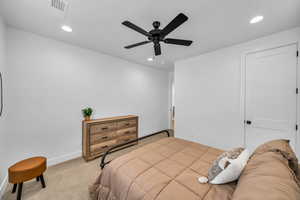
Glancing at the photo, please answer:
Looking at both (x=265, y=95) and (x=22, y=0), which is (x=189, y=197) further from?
(x=22, y=0)

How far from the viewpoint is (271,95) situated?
7.30 ft

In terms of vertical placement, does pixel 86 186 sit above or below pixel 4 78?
below

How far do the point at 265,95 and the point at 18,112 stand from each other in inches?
187

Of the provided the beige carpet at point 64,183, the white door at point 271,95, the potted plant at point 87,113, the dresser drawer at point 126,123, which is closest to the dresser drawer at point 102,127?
the dresser drawer at point 126,123

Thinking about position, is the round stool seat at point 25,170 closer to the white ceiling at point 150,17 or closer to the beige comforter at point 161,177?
the beige comforter at point 161,177

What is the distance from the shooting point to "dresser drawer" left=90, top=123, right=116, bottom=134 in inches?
104

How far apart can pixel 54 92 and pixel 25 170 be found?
4.87ft

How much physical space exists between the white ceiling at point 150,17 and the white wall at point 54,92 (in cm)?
Answer: 37

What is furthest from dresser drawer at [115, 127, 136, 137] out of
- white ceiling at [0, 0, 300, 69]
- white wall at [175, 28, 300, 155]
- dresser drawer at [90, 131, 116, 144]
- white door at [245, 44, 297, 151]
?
white door at [245, 44, 297, 151]

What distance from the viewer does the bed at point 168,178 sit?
32.6 inches

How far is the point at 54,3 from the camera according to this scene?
1.52m

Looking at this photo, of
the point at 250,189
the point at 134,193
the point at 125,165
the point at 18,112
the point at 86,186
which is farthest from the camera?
the point at 18,112

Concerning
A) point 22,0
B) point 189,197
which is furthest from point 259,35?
point 22,0

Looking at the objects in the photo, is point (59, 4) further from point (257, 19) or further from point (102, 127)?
point (257, 19)
